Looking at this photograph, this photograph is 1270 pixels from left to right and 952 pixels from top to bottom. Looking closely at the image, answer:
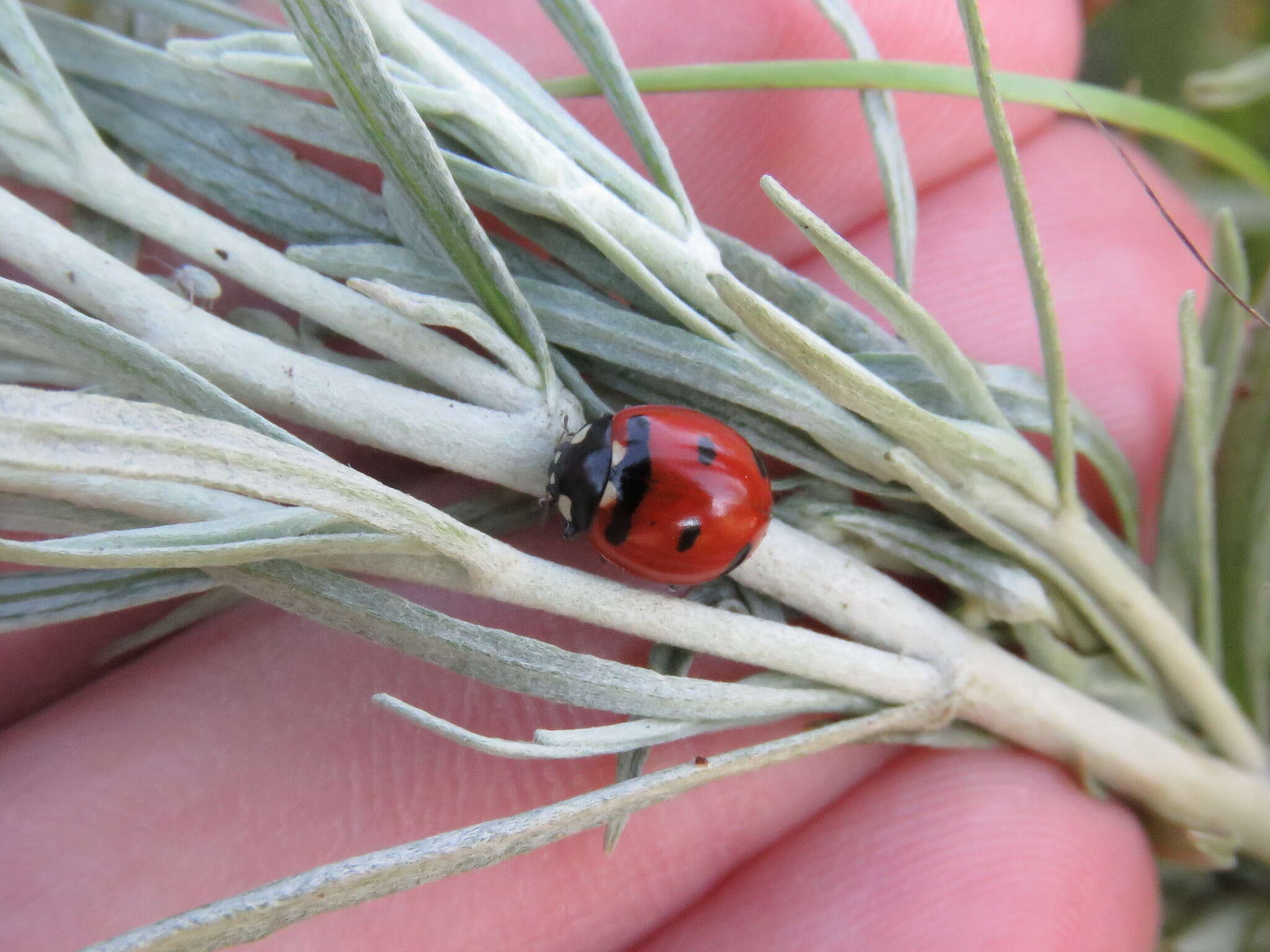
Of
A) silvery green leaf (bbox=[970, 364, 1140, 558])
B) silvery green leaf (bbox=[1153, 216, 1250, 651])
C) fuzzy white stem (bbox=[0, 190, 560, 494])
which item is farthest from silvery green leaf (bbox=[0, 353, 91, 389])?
silvery green leaf (bbox=[1153, 216, 1250, 651])

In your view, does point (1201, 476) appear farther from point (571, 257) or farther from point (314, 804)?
point (314, 804)

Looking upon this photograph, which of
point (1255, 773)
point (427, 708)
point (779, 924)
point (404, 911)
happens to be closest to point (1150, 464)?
point (1255, 773)

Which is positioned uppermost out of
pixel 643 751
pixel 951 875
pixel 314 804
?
pixel 643 751

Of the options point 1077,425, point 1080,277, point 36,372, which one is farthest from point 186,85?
point 1080,277

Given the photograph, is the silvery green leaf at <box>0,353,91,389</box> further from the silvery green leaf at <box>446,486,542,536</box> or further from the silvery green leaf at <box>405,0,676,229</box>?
the silvery green leaf at <box>405,0,676,229</box>

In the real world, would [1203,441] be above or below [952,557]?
above

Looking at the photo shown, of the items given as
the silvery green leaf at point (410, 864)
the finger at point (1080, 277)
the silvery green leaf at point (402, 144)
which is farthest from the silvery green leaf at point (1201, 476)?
the silvery green leaf at point (402, 144)

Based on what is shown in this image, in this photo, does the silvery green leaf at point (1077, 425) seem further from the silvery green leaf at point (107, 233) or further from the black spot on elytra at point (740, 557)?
the silvery green leaf at point (107, 233)

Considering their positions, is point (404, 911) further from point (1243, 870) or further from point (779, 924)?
point (1243, 870)
